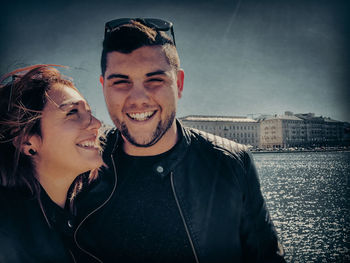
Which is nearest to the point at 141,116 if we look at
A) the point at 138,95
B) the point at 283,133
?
the point at 138,95

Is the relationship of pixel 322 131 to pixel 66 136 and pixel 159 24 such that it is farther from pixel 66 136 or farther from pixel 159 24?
pixel 66 136

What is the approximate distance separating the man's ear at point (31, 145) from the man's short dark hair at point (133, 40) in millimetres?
557

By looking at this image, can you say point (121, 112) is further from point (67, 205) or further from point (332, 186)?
point (332, 186)

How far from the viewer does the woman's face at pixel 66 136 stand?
62.1 inches

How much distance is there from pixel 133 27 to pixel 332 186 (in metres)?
22.2

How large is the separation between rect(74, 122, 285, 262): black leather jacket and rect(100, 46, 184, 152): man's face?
196 mm

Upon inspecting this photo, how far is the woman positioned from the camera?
142 centimetres

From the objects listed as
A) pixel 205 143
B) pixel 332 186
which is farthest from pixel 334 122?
pixel 205 143

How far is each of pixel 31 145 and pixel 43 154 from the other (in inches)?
3.3

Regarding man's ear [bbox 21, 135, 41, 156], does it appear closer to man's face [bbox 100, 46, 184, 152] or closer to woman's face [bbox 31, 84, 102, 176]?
woman's face [bbox 31, 84, 102, 176]

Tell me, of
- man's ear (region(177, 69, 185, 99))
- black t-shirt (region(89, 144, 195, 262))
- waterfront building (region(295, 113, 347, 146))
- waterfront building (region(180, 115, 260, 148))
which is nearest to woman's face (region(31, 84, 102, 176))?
black t-shirt (region(89, 144, 195, 262))

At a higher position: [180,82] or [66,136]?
[180,82]

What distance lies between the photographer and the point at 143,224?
1446 mm

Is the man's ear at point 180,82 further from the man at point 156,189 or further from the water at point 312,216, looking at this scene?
the water at point 312,216
